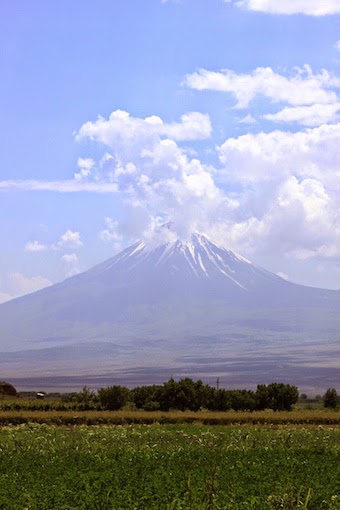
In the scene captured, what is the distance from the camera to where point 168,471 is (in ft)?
65.8

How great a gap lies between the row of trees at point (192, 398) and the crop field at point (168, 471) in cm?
1794

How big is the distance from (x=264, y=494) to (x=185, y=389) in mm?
29454

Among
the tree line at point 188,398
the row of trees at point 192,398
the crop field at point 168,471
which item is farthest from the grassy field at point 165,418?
the crop field at point 168,471

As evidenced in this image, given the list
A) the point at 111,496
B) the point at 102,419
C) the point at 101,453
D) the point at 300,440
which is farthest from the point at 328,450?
the point at 102,419

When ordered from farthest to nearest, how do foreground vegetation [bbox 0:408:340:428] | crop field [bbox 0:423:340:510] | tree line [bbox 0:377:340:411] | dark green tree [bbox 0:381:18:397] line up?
dark green tree [bbox 0:381:18:397]
tree line [bbox 0:377:340:411]
foreground vegetation [bbox 0:408:340:428]
crop field [bbox 0:423:340:510]

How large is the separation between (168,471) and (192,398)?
88.5ft

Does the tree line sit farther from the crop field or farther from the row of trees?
the crop field

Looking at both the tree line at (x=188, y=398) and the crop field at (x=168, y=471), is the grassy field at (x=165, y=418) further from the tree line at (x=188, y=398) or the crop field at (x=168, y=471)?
the crop field at (x=168, y=471)

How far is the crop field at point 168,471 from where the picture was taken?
16.7 m

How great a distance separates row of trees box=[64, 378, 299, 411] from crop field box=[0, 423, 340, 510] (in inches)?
706

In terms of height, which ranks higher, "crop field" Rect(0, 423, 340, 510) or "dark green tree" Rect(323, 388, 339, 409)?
"dark green tree" Rect(323, 388, 339, 409)

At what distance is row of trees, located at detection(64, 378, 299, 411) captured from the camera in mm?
46906

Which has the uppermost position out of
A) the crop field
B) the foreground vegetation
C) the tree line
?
the tree line

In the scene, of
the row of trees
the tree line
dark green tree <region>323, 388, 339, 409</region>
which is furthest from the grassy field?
dark green tree <region>323, 388, 339, 409</region>
